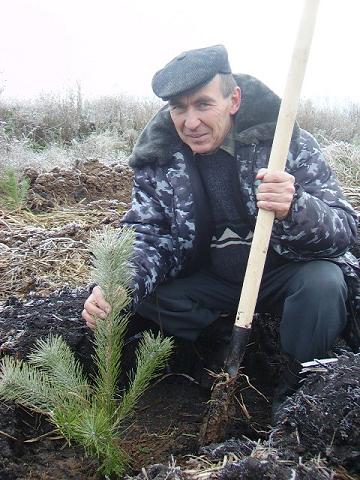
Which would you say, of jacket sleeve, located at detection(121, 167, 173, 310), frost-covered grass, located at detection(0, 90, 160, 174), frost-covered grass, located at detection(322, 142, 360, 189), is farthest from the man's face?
frost-covered grass, located at detection(0, 90, 160, 174)

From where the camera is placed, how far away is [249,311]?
2.45 meters

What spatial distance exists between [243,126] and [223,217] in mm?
459

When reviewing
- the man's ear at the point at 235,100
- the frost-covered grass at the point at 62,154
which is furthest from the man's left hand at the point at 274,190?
the frost-covered grass at the point at 62,154

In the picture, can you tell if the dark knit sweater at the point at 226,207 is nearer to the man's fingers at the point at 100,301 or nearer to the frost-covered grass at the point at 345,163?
the man's fingers at the point at 100,301

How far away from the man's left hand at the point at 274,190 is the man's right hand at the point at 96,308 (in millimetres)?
698

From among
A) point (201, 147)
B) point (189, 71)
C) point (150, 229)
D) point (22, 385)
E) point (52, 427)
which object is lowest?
point (52, 427)

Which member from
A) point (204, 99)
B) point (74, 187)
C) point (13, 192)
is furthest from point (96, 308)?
point (74, 187)

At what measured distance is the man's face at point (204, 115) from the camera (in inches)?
112

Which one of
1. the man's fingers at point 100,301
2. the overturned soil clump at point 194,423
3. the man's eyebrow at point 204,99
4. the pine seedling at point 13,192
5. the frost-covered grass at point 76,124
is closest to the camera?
the overturned soil clump at point 194,423

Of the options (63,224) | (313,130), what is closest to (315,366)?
(63,224)

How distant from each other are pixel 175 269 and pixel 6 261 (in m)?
1.67

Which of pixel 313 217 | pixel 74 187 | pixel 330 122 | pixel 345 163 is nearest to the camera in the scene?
pixel 313 217

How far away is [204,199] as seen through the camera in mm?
3008

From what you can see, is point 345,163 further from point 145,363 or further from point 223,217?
point 145,363
